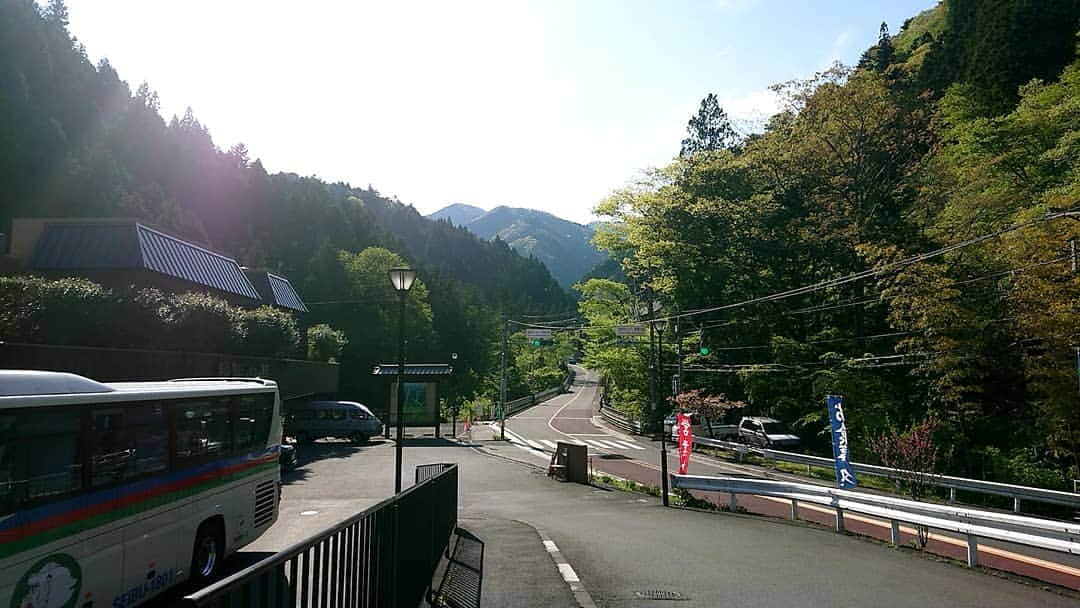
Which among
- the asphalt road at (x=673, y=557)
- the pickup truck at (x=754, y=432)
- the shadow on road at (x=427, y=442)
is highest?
the asphalt road at (x=673, y=557)

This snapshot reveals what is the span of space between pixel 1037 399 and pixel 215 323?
1177 inches

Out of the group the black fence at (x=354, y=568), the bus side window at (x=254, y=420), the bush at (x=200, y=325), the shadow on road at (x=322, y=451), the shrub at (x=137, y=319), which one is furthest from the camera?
the shadow on road at (x=322, y=451)

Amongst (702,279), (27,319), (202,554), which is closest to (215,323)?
(27,319)

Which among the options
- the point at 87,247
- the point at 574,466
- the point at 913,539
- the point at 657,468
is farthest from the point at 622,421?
the point at 913,539

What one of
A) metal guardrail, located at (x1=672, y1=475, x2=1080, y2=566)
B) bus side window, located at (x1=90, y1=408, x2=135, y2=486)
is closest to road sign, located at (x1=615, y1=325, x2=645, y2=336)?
metal guardrail, located at (x1=672, y1=475, x2=1080, y2=566)

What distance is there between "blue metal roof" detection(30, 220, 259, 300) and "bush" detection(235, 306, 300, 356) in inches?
170

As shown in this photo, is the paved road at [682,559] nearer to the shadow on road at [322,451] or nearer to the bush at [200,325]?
the shadow on road at [322,451]

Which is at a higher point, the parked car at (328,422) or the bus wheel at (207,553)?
the bus wheel at (207,553)

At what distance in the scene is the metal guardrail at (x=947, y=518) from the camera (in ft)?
31.0

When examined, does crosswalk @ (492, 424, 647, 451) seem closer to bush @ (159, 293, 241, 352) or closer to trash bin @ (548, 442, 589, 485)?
trash bin @ (548, 442, 589, 485)

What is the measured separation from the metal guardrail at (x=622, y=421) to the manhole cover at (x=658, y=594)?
4359 cm

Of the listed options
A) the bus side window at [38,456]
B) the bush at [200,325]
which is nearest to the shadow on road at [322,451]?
the bush at [200,325]

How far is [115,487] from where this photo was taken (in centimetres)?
689

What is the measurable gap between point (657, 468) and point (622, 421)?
24.6 metres
